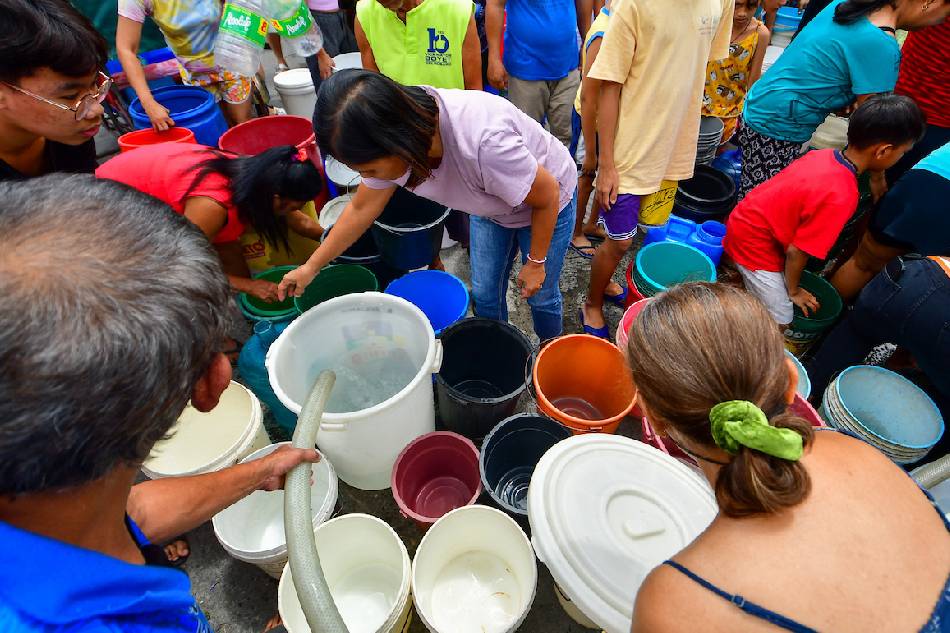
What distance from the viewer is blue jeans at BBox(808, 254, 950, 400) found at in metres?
2.00

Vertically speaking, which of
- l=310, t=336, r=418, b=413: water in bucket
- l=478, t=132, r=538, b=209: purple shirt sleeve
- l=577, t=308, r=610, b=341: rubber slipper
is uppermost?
l=478, t=132, r=538, b=209: purple shirt sleeve

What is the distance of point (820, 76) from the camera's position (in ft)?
9.61

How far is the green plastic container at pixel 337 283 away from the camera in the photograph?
8.85 feet

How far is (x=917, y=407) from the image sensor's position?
7.93ft

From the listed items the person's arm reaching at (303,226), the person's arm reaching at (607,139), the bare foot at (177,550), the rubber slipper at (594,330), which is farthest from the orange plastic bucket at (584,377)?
the bare foot at (177,550)

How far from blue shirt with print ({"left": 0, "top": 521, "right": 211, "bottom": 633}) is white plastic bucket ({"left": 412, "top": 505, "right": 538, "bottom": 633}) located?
121cm

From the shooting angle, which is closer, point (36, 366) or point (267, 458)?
point (36, 366)

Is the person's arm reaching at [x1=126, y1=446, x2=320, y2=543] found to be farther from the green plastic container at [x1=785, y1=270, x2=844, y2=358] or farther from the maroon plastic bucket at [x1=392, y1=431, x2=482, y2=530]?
the green plastic container at [x1=785, y1=270, x2=844, y2=358]

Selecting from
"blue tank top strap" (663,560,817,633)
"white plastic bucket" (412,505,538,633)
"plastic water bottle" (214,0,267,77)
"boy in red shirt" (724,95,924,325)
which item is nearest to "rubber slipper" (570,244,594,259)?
"boy in red shirt" (724,95,924,325)

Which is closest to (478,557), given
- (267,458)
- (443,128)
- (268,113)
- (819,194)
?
(267,458)

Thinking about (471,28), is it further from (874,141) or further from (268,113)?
(268,113)

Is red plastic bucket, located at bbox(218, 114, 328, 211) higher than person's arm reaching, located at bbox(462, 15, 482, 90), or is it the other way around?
person's arm reaching, located at bbox(462, 15, 482, 90)

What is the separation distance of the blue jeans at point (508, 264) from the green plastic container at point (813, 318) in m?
1.46

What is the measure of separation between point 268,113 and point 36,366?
473 centimetres
